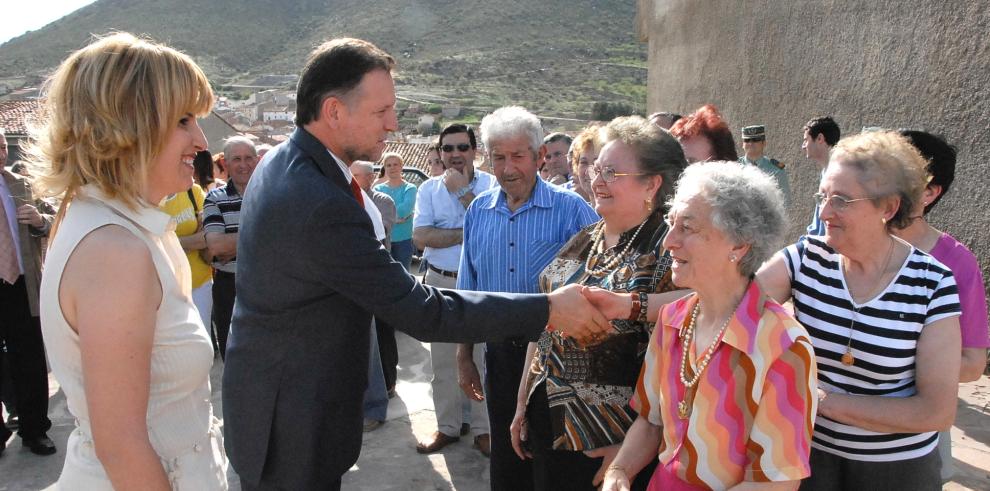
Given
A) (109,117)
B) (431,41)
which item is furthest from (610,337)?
(431,41)

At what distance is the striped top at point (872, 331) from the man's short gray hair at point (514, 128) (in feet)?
4.86

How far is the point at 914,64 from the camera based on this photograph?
578 centimetres

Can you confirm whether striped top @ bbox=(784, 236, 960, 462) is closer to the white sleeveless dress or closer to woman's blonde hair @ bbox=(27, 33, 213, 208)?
the white sleeveless dress

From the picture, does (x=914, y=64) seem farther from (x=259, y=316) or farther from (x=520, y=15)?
(x=520, y=15)

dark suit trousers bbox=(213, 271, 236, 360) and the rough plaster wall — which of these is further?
the rough plaster wall

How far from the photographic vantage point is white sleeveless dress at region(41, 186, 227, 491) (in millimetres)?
1581

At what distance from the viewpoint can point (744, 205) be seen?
200 cm

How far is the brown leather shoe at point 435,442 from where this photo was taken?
4.57 meters

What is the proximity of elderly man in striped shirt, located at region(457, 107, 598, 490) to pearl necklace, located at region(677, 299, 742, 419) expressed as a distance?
955mm

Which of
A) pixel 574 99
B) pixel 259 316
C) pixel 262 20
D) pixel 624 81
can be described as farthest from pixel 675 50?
pixel 262 20

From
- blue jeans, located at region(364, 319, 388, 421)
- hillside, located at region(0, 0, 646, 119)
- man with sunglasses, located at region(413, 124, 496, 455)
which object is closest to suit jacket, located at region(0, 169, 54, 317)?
blue jeans, located at region(364, 319, 388, 421)

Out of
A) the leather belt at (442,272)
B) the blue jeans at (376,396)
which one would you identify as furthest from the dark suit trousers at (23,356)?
the leather belt at (442,272)

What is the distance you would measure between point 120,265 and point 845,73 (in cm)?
691

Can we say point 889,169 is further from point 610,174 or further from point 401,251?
point 401,251
